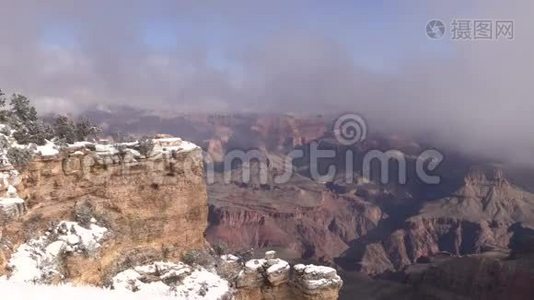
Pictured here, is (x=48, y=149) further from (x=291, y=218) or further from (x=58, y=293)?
(x=291, y=218)

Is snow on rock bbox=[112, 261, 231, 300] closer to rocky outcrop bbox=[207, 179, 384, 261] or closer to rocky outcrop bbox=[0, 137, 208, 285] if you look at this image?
rocky outcrop bbox=[0, 137, 208, 285]

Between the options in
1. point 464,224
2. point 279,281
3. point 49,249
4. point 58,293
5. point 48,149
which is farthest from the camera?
point 464,224

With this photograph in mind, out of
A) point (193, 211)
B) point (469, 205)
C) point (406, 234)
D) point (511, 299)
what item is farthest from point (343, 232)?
point (193, 211)

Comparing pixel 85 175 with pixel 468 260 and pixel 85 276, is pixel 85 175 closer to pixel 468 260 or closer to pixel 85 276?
pixel 85 276

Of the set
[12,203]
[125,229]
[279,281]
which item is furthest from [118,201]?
[279,281]

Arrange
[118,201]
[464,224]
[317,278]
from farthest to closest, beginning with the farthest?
[464,224] < [317,278] < [118,201]

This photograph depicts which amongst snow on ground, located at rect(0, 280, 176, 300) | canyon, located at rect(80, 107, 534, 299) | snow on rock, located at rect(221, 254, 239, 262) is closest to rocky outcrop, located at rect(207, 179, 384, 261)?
canyon, located at rect(80, 107, 534, 299)

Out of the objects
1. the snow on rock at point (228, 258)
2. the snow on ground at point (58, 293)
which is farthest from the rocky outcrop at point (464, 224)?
the snow on ground at point (58, 293)
